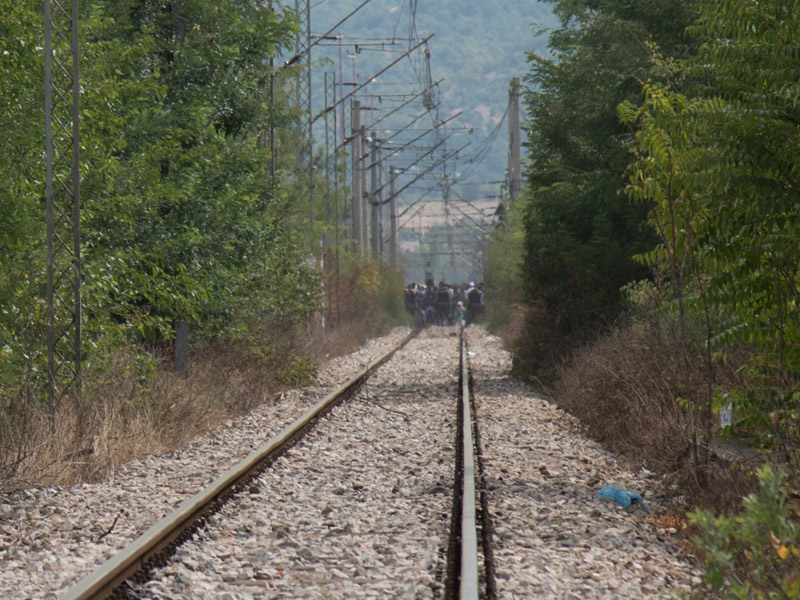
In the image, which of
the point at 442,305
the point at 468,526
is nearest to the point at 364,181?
the point at 442,305

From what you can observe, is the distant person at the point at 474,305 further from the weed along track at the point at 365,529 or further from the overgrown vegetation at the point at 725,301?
the weed along track at the point at 365,529

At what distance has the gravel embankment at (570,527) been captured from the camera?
655 centimetres

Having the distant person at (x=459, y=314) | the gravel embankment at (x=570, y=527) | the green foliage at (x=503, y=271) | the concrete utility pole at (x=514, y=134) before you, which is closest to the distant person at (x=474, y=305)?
the distant person at (x=459, y=314)

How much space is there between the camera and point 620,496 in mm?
9195

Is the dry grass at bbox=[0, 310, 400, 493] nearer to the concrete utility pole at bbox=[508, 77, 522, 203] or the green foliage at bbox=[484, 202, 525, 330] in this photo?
the green foliage at bbox=[484, 202, 525, 330]

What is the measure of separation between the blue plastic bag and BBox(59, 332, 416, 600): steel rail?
10.4ft

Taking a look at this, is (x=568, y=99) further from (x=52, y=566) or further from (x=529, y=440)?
(x=52, y=566)

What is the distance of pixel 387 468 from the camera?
441 inches

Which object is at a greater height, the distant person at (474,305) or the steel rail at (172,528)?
the distant person at (474,305)

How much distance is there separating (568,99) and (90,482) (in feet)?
41.1

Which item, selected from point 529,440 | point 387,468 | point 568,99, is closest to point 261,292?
point 568,99

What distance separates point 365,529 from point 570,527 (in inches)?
60.0

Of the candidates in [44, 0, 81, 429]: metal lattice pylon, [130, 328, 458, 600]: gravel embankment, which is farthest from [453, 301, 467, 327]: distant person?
[44, 0, 81, 429]: metal lattice pylon

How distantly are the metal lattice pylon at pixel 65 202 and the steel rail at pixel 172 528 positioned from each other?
7.22ft
